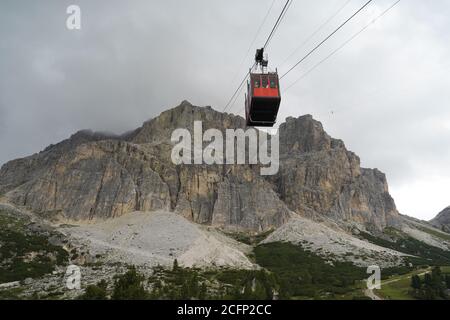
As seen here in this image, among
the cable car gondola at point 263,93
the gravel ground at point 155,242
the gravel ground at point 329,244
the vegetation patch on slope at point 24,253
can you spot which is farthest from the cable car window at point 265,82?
the gravel ground at point 329,244

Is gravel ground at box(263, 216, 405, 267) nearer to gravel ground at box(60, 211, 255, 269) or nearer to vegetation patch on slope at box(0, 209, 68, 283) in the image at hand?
gravel ground at box(60, 211, 255, 269)

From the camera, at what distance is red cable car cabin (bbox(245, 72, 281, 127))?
116 ft

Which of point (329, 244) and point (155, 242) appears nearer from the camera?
point (155, 242)

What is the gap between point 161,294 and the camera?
178 feet

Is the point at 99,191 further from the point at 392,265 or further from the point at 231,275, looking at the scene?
the point at 392,265

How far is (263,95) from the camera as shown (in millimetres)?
35188

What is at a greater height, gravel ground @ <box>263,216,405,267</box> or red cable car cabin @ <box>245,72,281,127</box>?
red cable car cabin @ <box>245,72,281,127</box>

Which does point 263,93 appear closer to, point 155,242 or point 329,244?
point 155,242

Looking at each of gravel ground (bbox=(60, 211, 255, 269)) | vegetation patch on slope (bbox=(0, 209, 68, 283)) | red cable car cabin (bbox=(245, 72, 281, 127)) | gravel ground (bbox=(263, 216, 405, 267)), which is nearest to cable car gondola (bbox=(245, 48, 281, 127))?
red cable car cabin (bbox=(245, 72, 281, 127))

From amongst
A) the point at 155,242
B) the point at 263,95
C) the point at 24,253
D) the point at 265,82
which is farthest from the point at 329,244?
the point at 263,95

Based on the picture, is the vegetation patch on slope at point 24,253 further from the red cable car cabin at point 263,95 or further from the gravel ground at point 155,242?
the red cable car cabin at point 263,95

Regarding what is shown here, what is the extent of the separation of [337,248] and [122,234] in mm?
76542

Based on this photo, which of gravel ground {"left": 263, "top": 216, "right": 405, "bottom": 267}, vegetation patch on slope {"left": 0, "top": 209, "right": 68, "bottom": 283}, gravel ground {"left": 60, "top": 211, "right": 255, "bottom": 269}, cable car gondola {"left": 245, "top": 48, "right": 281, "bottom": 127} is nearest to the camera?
cable car gondola {"left": 245, "top": 48, "right": 281, "bottom": 127}

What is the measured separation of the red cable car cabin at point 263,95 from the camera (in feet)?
116
